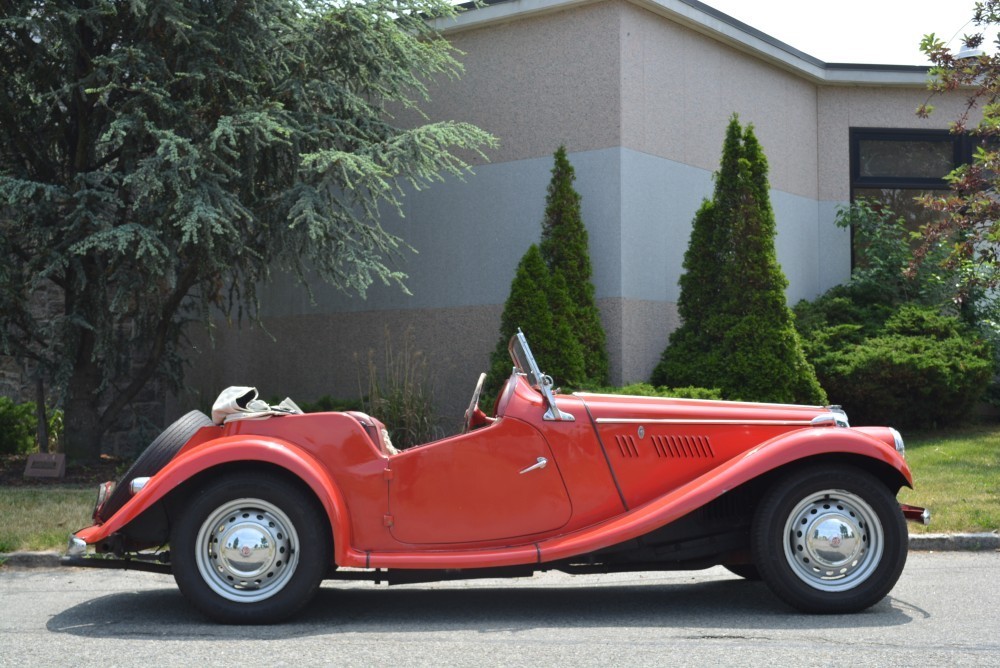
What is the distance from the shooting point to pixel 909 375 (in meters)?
12.3

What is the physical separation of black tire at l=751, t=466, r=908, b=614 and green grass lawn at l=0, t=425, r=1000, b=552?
260 cm

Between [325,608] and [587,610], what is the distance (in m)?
1.45

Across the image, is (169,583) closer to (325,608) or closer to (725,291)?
(325,608)

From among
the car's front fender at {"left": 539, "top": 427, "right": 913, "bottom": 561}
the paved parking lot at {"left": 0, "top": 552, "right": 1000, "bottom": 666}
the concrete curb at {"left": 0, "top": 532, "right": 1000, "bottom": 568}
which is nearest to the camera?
the paved parking lot at {"left": 0, "top": 552, "right": 1000, "bottom": 666}

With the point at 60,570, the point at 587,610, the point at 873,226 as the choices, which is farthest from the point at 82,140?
the point at 873,226

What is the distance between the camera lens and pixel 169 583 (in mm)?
7012

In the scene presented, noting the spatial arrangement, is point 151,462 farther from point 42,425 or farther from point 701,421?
point 42,425

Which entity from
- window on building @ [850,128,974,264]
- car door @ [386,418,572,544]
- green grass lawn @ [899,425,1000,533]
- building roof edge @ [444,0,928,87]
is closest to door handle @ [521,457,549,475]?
car door @ [386,418,572,544]

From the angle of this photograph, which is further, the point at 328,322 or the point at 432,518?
the point at 328,322

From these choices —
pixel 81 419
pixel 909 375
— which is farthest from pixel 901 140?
pixel 81 419

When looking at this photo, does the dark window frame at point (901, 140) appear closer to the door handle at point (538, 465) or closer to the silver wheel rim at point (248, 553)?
the door handle at point (538, 465)

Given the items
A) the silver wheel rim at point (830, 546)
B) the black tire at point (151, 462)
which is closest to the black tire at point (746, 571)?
the silver wheel rim at point (830, 546)

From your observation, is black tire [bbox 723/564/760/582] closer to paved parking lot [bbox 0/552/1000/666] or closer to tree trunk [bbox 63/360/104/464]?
paved parking lot [bbox 0/552/1000/666]

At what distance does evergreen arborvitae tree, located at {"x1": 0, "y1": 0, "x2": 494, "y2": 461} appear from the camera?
33.4 feet
